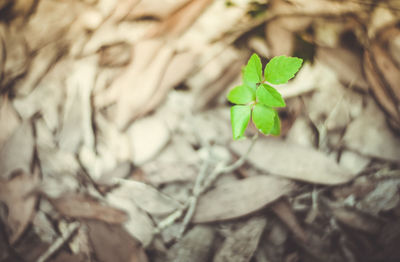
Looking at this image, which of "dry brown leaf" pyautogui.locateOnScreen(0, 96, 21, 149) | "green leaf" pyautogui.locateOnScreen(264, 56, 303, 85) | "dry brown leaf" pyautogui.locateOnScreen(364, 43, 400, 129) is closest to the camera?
"green leaf" pyautogui.locateOnScreen(264, 56, 303, 85)

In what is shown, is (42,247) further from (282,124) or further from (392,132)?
(392,132)

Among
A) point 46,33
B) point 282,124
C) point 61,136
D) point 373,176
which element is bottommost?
point 373,176

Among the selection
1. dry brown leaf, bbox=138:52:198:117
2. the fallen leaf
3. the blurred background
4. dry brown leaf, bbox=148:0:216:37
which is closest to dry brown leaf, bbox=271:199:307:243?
the blurred background

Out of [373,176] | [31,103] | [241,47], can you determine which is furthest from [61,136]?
[373,176]

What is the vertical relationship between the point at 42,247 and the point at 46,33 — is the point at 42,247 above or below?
below

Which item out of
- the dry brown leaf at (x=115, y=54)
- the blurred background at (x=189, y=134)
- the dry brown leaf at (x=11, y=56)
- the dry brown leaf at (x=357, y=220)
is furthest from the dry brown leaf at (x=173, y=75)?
the dry brown leaf at (x=357, y=220)

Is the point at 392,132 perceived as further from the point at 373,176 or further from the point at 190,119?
the point at 190,119

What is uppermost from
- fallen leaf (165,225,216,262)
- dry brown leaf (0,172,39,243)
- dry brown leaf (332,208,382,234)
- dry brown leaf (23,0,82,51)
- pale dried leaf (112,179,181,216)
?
dry brown leaf (23,0,82,51)

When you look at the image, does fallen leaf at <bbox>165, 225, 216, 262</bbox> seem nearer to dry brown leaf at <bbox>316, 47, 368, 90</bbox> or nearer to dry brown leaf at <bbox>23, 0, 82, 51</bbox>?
dry brown leaf at <bbox>316, 47, 368, 90</bbox>
